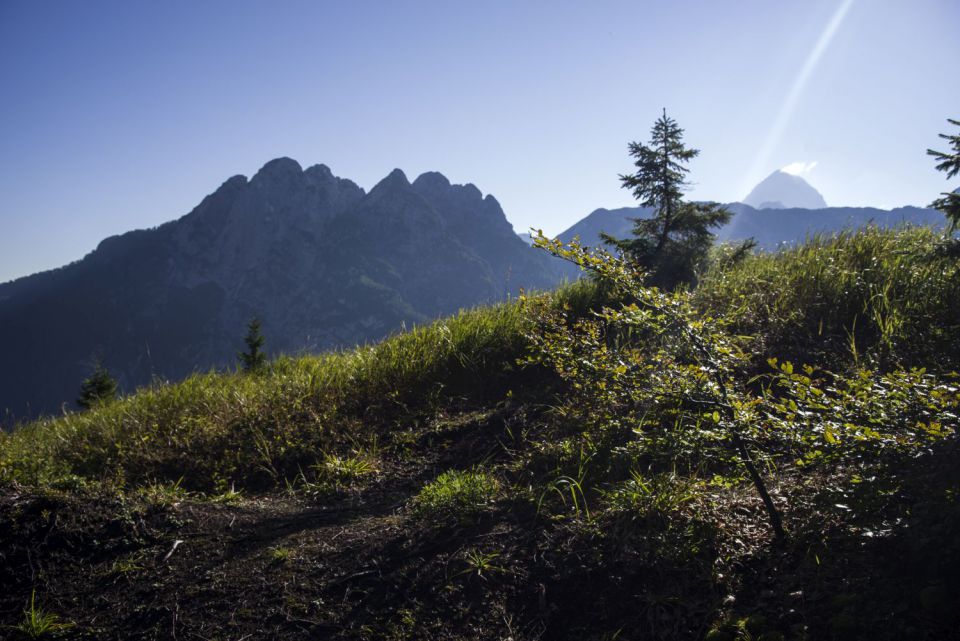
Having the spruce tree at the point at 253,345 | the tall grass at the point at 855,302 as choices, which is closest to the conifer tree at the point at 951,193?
the tall grass at the point at 855,302

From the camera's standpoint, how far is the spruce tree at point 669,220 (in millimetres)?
8008

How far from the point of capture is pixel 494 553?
2.68 meters

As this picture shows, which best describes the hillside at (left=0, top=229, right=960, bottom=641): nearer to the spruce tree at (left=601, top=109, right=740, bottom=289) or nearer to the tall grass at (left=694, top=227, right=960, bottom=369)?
the tall grass at (left=694, top=227, right=960, bottom=369)

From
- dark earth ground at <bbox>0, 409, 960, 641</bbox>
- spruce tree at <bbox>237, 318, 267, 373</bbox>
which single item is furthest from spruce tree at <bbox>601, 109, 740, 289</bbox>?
spruce tree at <bbox>237, 318, 267, 373</bbox>

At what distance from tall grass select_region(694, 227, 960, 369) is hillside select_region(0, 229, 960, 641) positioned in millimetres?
41

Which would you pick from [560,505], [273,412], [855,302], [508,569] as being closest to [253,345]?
[273,412]

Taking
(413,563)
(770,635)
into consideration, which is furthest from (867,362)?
(413,563)

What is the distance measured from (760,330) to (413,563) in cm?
457

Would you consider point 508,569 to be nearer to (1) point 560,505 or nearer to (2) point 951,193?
(1) point 560,505

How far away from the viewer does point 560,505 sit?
3100 mm

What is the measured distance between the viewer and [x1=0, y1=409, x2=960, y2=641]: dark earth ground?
6.59 ft

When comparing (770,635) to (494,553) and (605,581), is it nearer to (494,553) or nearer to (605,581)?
(605,581)

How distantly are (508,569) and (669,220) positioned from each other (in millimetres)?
7246

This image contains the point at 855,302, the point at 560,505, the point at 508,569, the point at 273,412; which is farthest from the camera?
the point at 855,302
